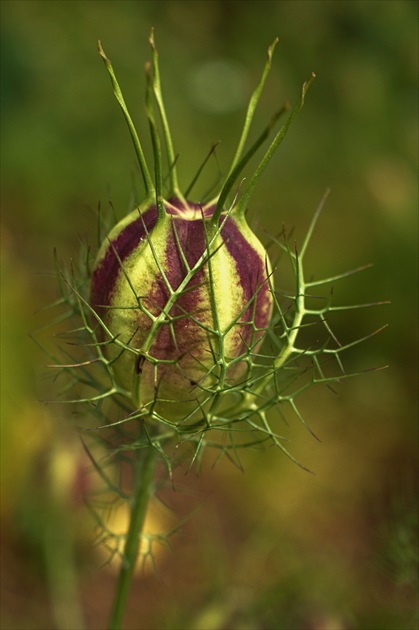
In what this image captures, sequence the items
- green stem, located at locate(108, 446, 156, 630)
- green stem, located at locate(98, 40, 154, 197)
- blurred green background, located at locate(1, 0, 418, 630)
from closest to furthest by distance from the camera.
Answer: green stem, located at locate(98, 40, 154, 197) < green stem, located at locate(108, 446, 156, 630) < blurred green background, located at locate(1, 0, 418, 630)

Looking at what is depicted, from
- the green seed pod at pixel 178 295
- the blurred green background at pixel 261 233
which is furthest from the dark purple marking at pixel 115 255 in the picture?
the blurred green background at pixel 261 233

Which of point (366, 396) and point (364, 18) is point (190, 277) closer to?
point (366, 396)

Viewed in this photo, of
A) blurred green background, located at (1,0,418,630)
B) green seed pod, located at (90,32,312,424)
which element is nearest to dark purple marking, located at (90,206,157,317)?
green seed pod, located at (90,32,312,424)

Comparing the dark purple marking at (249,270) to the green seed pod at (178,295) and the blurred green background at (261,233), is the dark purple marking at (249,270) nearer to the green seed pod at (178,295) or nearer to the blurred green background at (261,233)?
the green seed pod at (178,295)

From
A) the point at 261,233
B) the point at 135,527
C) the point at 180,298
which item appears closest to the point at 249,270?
the point at 180,298

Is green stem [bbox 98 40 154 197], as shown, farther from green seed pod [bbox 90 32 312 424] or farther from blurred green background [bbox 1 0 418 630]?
blurred green background [bbox 1 0 418 630]

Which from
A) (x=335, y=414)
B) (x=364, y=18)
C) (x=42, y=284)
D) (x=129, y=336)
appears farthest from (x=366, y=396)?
(x=129, y=336)
